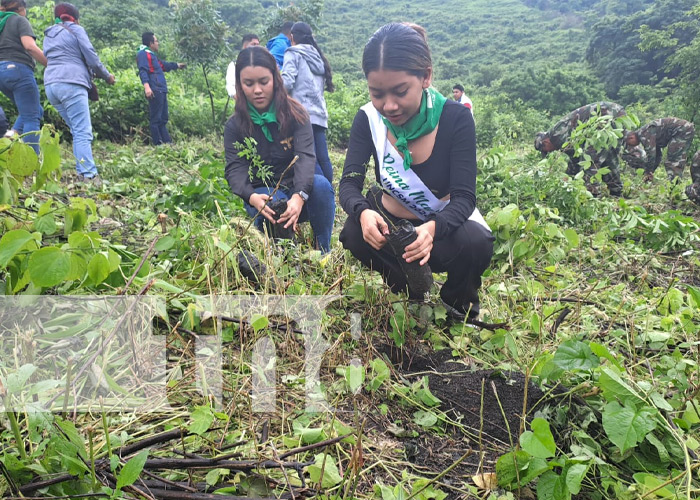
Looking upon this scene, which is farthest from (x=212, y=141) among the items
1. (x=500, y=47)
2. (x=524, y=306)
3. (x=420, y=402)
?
(x=500, y=47)

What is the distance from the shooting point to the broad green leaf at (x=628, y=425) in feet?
3.14

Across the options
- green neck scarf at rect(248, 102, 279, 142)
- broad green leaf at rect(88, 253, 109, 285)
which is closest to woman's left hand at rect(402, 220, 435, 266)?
broad green leaf at rect(88, 253, 109, 285)

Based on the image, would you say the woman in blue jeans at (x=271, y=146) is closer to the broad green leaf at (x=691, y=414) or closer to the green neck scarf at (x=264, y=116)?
the green neck scarf at (x=264, y=116)

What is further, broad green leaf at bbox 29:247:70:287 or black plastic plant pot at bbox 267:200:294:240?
black plastic plant pot at bbox 267:200:294:240

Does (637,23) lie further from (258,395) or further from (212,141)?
(258,395)

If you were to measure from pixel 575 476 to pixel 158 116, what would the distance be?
6.25 metres

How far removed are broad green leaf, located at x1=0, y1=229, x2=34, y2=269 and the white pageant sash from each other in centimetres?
128

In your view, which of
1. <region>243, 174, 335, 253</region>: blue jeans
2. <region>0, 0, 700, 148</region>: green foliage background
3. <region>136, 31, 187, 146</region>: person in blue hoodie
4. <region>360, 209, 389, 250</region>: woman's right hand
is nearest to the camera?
<region>360, 209, 389, 250</region>: woman's right hand

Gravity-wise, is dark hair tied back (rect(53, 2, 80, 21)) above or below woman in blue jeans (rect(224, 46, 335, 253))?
above

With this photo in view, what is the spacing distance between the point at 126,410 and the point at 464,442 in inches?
34.3

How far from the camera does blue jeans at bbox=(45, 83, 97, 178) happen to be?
3.84 m

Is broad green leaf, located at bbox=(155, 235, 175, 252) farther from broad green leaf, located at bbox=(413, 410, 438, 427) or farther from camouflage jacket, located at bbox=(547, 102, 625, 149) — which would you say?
camouflage jacket, located at bbox=(547, 102, 625, 149)

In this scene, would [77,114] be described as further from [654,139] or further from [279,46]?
[654,139]

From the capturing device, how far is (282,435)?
3.57 feet
